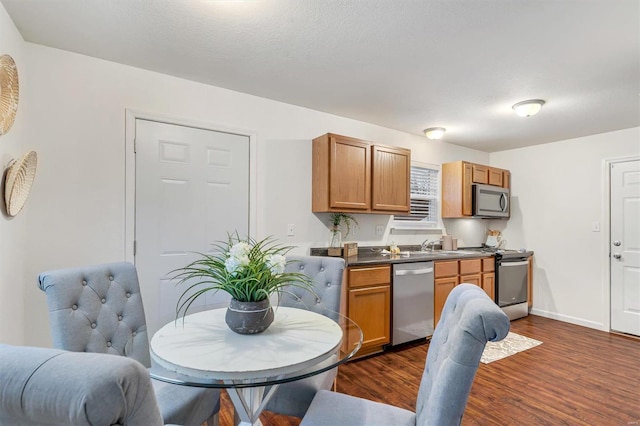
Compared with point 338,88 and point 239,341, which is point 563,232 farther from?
point 239,341

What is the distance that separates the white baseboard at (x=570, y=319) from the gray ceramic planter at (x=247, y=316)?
4534 millimetres

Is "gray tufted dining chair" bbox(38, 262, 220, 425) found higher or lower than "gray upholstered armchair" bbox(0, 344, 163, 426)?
lower

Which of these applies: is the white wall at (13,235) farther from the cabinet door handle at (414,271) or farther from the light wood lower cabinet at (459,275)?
the light wood lower cabinet at (459,275)

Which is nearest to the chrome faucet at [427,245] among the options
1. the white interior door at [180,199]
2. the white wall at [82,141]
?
the white interior door at [180,199]

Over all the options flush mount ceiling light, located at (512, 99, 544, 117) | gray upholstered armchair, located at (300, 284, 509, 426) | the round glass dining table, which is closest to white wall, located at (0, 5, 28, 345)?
the round glass dining table

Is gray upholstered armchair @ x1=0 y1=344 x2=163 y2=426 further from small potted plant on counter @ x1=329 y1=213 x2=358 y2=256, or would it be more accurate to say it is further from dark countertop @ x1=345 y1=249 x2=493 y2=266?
small potted plant on counter @ x1=329 y1=213 x2=358 y2=256

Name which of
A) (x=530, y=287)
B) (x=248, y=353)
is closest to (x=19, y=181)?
(x=248, y=353)

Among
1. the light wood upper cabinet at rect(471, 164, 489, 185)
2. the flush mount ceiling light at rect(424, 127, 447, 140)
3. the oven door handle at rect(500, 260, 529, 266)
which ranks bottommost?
the oven door handle at rect(500, 260, 529, 266)

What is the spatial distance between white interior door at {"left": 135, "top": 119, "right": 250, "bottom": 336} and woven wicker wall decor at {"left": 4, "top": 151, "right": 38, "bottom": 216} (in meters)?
0.60

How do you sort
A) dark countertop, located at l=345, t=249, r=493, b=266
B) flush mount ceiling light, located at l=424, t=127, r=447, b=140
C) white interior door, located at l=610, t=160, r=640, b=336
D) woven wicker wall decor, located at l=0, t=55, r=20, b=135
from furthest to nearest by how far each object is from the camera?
flush mount ceiling light, located at l=424, t=127, r=447, b=140 → white interior door, located at l=610, t=160, r=640, b=336 → dark countertop, located at l=345, t=249, r=493, b=266 → woven wicker wall decor, located at l=0, t=55, r=20, b=135

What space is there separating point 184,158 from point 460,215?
3351mm

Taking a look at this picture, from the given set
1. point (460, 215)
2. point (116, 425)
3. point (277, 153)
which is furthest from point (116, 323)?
point (460, 215)

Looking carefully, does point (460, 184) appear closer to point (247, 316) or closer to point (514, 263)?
point (514, 263)

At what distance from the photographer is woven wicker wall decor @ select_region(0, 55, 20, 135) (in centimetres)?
158
